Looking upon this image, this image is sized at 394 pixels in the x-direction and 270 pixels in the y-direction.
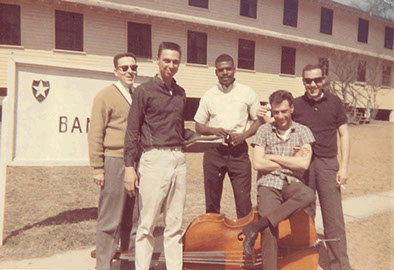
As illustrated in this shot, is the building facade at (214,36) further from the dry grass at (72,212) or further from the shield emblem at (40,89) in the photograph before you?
the shield emblem at (40,89)

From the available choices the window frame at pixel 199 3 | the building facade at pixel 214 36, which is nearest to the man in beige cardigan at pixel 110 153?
the building facade at pixel 214 36

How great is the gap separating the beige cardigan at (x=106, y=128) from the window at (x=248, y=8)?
57.9ft

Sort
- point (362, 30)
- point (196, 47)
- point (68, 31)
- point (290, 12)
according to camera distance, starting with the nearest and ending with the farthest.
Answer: point (68, 31), point (196, 47), point (290, 12), point (362, 30)

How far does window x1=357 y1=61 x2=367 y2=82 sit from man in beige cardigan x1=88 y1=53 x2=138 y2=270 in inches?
974

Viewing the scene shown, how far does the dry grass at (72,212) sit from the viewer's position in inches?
179

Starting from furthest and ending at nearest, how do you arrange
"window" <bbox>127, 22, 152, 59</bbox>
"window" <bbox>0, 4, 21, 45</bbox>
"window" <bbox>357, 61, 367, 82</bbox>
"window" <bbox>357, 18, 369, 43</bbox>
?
"window" <bbox>357, 18, 369, 43</bbox> → "window" <bbox>357, 61, 367, 82</bbox> → "window" <bbox>127, 22, 152, 59</bbox> → "window" <bbox>0, 4, 21, 45</bbox>

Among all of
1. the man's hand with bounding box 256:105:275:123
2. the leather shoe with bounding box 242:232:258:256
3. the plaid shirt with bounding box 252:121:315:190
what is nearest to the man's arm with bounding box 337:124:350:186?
the plaid shirt with bounding box 252:121:315:190

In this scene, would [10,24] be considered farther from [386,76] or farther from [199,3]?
[386,76]

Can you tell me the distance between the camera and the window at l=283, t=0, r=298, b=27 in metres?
21.7

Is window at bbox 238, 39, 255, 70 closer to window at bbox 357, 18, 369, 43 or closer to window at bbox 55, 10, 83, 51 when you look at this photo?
window at bbox 55, 10, 83, 51

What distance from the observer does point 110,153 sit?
12.4 feet

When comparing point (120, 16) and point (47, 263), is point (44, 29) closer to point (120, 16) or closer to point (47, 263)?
point (120, 16)

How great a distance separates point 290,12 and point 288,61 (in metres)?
2.85

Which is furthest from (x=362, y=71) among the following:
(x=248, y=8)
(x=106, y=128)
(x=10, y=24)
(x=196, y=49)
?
(x=106, y=128)
